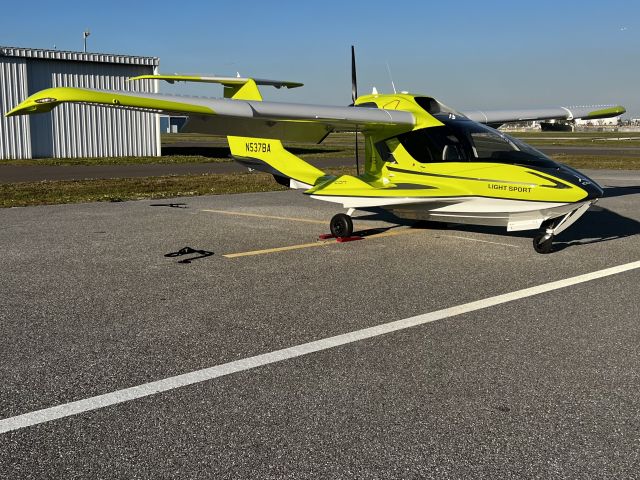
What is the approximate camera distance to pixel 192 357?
4566 millimetres

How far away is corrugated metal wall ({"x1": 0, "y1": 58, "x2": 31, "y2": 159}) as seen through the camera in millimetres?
29000

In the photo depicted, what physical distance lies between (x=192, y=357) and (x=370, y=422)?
166 centimetres

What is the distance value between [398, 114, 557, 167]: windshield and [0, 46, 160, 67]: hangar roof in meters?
25.9

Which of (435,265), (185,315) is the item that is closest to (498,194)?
(435,265)

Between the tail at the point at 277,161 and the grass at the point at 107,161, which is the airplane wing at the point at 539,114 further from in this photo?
the grass at the point at 107,161

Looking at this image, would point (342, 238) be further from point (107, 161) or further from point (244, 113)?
point (107, 161)

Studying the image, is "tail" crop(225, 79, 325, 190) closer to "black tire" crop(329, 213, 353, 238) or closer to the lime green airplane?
the lime green airplane

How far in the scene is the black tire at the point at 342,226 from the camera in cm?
988

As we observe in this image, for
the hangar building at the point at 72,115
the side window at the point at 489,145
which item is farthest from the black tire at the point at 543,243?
the hangar building at the point at 72,115

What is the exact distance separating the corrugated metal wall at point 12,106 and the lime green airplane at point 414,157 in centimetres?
2194

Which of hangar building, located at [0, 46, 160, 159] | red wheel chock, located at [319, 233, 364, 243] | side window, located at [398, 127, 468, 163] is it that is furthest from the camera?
hangar building, located at [0, 46, 160, 159]

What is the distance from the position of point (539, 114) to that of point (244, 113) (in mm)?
8096

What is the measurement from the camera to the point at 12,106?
29469 mm

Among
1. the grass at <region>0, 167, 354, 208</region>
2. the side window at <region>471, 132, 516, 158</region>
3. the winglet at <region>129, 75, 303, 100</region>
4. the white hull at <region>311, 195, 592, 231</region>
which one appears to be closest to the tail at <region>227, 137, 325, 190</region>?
the winglet at <region>129, 75, 303, 100</region>
